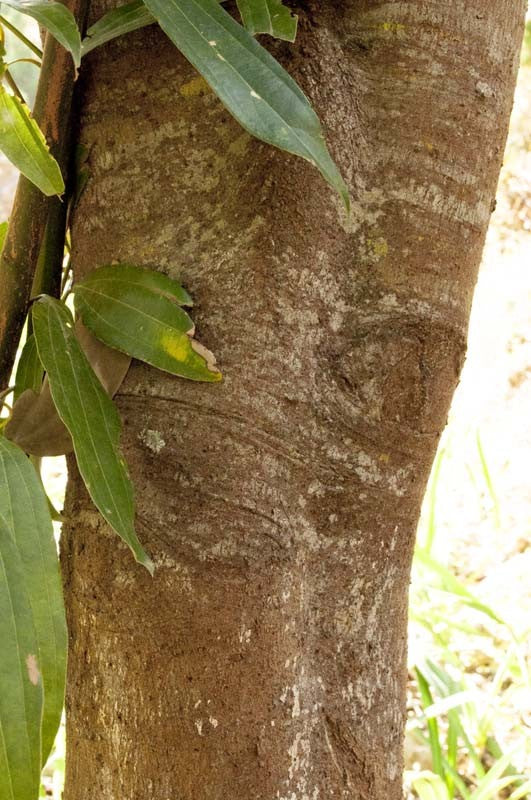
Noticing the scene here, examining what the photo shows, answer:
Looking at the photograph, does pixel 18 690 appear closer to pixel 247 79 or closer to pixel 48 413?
pixel 48 413

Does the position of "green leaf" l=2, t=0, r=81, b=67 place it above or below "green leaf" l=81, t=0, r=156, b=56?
below

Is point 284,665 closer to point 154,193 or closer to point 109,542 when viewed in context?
point 109,542

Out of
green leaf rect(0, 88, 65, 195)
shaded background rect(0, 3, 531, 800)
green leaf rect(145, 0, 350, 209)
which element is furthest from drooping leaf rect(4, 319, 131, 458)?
shaded background rect(0, 3, 531, 800)

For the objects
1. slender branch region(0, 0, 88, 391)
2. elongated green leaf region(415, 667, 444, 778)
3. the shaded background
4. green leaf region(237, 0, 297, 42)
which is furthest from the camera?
the shaded background

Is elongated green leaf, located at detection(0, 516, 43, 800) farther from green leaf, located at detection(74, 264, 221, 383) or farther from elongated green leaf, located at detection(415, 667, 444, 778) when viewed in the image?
elongated green leaf, located at detection(415, 667, 444, 778)

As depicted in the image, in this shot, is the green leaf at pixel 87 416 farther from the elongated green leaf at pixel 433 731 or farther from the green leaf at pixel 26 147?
the elongated green leaf at pixel 433 731

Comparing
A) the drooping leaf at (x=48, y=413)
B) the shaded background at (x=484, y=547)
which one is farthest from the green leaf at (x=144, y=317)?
the shaded background at (x=484, y=547)

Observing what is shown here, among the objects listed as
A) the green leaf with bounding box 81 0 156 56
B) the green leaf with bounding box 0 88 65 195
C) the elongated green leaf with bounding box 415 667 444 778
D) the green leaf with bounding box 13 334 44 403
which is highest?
the green leaf with bounding box 81 0 156 56
